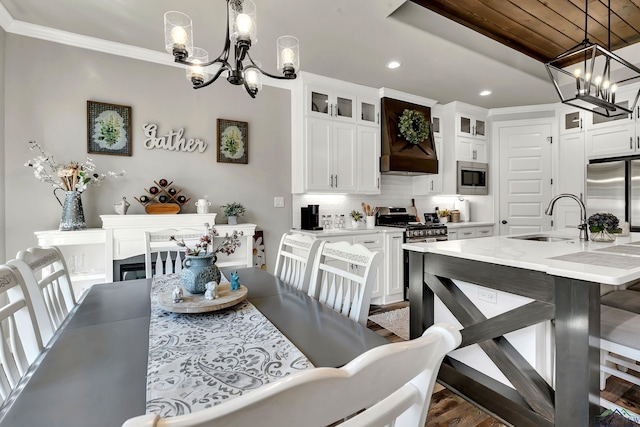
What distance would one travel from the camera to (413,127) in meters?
4.22

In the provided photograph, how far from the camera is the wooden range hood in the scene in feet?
13.3

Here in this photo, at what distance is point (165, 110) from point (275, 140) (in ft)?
3.85

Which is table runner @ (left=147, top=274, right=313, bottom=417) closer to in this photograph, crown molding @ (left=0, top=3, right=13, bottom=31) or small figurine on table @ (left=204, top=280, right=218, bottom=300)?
small figurine on table @ (left=204, top=280, right=218, bottom=300)

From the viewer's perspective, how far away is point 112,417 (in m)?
A: 0.65

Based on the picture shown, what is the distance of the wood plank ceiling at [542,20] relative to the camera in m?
2.70

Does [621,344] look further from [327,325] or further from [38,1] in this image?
[38,1]

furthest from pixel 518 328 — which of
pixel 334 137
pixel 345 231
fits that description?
pixel 334 137

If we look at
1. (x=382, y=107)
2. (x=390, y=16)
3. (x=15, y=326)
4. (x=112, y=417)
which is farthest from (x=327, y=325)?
(x=382, y=107)

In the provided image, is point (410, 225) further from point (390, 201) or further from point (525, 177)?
point (525, 177)

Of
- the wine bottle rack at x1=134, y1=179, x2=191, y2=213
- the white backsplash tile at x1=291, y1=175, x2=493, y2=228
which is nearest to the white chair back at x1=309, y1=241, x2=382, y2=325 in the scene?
the wine bottle rack at x1=134, y1=179, x2=191, y2=213

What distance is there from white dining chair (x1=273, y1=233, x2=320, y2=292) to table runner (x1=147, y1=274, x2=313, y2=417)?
20.1 inches

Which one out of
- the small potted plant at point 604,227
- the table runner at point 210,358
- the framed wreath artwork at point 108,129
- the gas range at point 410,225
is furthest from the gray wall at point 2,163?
the small potted plant at point 604,227

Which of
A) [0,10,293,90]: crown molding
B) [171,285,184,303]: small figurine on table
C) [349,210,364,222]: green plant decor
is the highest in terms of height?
[0,10,293,90]: crown molding

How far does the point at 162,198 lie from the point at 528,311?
302 centimetres
